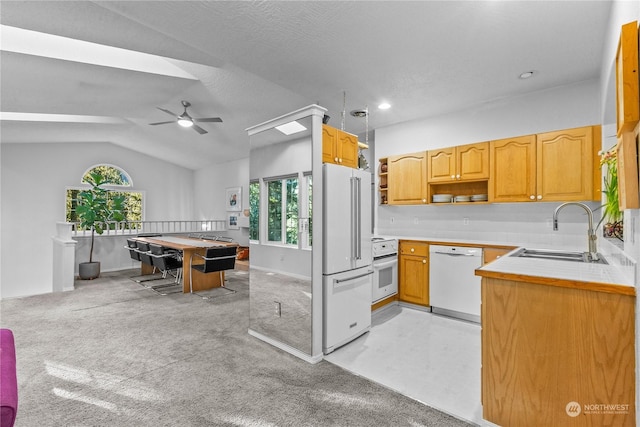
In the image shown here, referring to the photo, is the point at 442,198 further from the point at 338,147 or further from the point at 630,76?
the point at 630,76

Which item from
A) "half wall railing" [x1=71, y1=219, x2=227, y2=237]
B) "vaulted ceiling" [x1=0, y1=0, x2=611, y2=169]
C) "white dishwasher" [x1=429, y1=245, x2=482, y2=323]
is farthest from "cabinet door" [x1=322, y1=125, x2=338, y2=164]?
"half wall railing" [x1=71, y1=219, x2=227, y2=237]

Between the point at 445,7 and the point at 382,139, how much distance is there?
2.74m

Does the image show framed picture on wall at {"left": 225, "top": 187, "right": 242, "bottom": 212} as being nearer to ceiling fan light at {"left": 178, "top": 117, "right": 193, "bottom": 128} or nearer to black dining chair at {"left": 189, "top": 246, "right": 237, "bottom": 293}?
ceiling fan light at {"left": 178, "top": 117, "right": 193, "bottom": 128}

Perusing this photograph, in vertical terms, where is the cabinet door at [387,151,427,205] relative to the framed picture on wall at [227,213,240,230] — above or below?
above

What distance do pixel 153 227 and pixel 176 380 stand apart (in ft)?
25.6

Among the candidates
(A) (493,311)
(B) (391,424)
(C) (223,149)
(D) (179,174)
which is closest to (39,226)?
(D) (179,174)

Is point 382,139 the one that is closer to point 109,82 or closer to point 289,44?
point 289,44

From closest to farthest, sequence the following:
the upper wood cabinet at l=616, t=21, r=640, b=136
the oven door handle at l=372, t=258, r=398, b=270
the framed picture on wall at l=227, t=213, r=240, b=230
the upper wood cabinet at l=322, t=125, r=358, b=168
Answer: the upper wood cabinet at l=616, t=21, r=640, b=136, the upper wood cabinet at l=322, t=125, r=358, b=168, the oven door handle at l=372, t=258, r=398, b=270, the framed picture on wall at l=227, t=213, r=240, b=230

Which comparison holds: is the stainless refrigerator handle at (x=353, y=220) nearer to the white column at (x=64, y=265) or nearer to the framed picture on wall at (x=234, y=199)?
the white column at (x=64, y=265)

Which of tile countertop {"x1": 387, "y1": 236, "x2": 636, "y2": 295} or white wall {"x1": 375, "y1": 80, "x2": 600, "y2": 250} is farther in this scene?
white wall {"x1": 375, "y1": 80, "x2": 600, "y2": 250}

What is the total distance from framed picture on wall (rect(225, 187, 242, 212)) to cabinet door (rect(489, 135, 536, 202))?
262 inches

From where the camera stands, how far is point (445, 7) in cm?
212

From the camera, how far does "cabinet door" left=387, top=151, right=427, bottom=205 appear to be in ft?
13.8

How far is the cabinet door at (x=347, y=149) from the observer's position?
2961 millimetres
